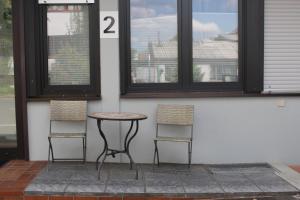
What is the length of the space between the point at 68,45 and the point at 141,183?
2.37m

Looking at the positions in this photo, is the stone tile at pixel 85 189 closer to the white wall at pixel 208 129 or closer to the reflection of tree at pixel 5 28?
the white wall at pixel 208 129

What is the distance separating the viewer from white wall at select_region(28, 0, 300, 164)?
612 centimetres

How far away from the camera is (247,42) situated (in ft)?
20.3

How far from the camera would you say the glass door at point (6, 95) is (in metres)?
6.14

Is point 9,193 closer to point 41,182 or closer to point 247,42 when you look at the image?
point 41,182

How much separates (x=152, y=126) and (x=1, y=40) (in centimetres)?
253

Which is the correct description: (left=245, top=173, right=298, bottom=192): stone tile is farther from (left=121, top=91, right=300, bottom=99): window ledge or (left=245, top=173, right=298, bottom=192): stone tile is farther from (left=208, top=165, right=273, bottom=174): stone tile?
(left=121, top=91, right=300, bottom=99): window ledge

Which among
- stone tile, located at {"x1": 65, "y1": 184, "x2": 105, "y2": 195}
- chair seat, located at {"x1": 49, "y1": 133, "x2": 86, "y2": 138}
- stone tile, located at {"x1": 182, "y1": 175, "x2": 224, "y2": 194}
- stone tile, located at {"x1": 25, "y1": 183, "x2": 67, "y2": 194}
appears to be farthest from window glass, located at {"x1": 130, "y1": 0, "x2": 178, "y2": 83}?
stone tile, located at {"x1": 25, "y1": 183, "x2": 67, "y2": 194}

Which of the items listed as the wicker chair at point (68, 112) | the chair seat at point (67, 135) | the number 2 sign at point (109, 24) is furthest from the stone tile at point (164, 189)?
the number 2 sign at point (109, 24)

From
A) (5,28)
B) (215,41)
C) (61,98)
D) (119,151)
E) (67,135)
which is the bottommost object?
(119,151)

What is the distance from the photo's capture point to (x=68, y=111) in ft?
19.6

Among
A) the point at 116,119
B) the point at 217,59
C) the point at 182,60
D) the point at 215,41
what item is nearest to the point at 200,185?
the point at 116,119

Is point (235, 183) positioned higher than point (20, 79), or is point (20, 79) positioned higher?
point (20, 79)

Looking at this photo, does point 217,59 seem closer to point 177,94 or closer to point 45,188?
point 177,94
